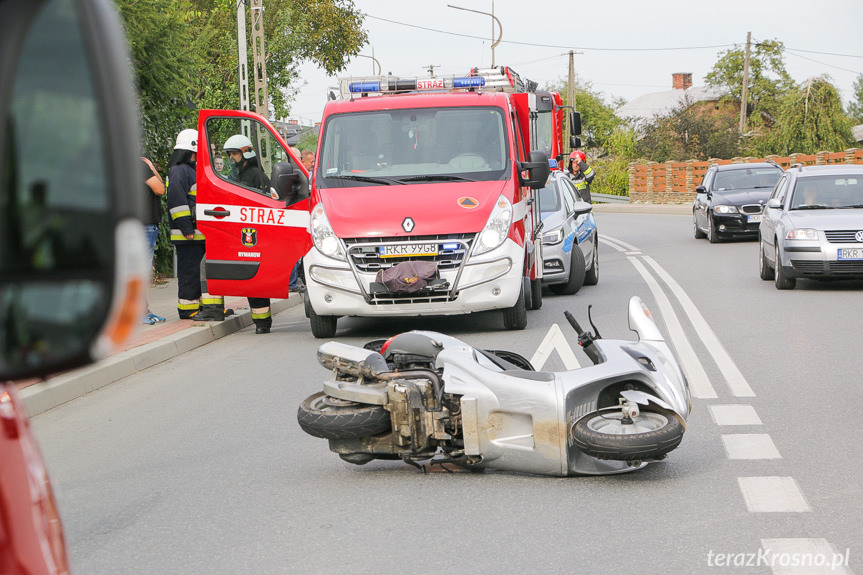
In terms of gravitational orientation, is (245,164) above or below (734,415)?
above

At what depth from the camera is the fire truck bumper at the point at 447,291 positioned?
11391 millimetres

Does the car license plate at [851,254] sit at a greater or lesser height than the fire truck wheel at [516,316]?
greater

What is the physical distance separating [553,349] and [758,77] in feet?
291

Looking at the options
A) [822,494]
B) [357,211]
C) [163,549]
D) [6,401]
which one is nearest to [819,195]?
[357,211]

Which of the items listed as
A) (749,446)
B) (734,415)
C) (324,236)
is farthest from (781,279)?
(749,446)

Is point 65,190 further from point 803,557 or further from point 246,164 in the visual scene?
point 246,164

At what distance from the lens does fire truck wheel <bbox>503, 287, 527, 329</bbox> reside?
11.8m

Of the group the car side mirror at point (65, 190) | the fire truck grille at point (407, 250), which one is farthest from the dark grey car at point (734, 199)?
the car side mirror at point (65, 190)

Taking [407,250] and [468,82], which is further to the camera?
[468,82]

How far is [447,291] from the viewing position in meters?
11.4

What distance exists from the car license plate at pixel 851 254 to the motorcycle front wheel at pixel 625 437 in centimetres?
1000

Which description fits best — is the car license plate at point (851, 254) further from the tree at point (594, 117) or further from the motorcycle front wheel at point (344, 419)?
the tree at point (594, 117)

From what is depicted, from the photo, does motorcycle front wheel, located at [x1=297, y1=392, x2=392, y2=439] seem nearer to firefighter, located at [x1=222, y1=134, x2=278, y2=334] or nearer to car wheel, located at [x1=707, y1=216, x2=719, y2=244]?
firefighter, located at [x1=222, y1=134, x2=278, y2=334]

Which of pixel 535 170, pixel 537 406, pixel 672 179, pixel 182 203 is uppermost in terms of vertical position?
pixel 535 170
